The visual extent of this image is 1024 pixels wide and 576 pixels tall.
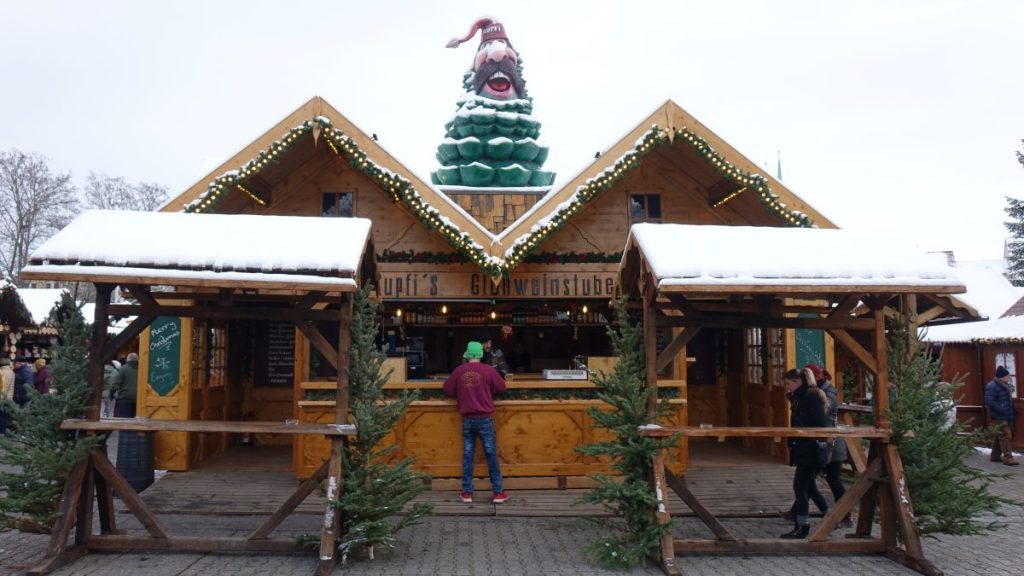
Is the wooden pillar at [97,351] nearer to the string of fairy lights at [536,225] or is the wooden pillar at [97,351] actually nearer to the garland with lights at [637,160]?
the string of fairy lights at [536,225]

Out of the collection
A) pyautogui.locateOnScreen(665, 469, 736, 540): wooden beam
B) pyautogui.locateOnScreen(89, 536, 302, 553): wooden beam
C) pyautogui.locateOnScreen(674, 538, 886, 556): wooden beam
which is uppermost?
pyautogui.locateOnScreen(665, 469, 736, 540): wooden beam

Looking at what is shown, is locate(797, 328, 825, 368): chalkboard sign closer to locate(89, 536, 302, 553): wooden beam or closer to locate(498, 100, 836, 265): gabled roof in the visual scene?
locate(498, 100, 836, 265): gabled roof

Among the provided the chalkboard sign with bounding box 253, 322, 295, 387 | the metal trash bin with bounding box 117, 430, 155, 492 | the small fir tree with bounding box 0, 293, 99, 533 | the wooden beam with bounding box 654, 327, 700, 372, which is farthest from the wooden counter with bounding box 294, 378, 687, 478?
the chalkboard sign with bounding box 253, 322, 295, 387

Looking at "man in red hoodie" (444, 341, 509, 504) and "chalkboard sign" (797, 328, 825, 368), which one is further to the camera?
"chalkboard sign" (797, 328, 825, 368)

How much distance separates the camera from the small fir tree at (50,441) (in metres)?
6.30

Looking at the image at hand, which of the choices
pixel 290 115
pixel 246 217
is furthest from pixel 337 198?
pixel 246 217

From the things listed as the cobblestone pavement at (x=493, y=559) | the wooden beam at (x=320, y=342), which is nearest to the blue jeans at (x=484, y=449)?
the cobblestone pavement at (x=493, y=559)

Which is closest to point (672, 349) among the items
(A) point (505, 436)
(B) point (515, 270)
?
(A) point (505, 436)

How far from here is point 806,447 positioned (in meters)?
7.17

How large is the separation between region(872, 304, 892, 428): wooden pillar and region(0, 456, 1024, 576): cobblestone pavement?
3.60 feet

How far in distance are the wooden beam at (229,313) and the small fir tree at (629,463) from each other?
2.74 m

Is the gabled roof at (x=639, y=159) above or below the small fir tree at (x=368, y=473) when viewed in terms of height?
above

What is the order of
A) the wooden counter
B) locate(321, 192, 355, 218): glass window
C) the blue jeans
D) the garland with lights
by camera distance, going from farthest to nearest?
1. locate(321, 192, 355, 218): glass window
2. the garland with lights
3. the wooden counter
4. the blue jeans

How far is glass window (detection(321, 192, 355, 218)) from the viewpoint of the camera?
11750 mm
